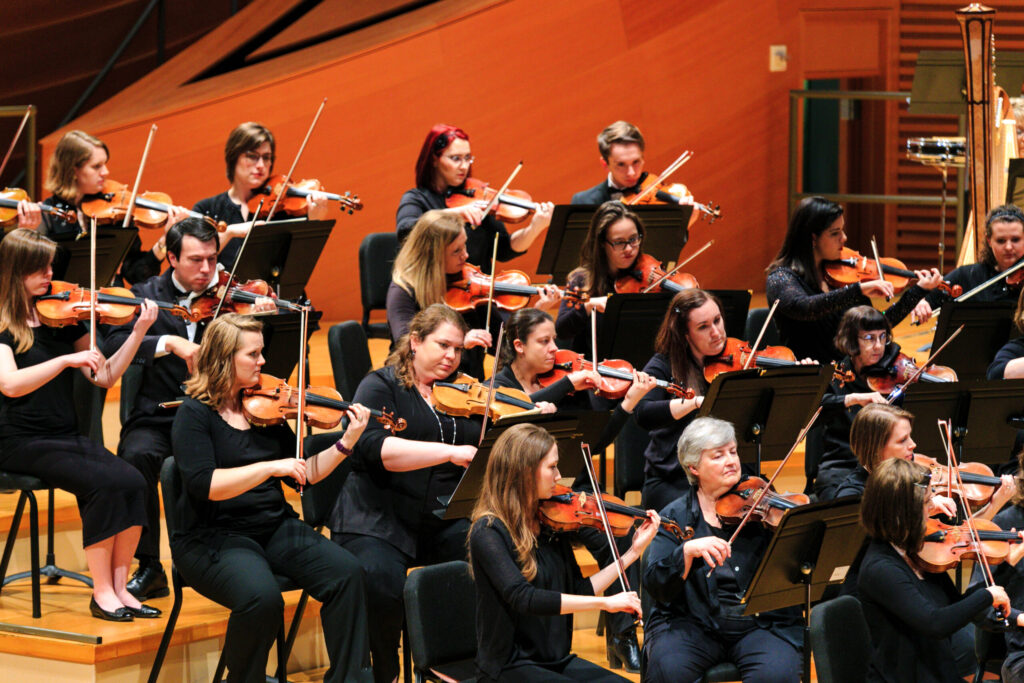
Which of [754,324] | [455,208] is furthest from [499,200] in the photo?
[754,324]

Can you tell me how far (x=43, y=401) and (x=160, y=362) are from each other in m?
0.37

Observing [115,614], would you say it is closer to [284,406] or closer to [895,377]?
[284,406]

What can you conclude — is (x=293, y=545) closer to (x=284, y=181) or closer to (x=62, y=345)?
(x=62, y=345)

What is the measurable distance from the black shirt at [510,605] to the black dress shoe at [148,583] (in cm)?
120

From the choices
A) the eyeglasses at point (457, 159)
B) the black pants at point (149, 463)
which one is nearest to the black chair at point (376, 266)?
the eyeglasses at point (457, 159)

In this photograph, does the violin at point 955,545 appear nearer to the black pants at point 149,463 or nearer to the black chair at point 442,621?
the black chair at point 442,621

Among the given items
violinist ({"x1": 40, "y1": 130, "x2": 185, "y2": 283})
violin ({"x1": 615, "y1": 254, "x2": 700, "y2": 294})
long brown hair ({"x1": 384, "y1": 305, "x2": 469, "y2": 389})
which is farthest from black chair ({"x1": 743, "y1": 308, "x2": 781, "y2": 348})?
violinist ({"x1": 40, "y1": 130, "x2": 185, "y2": 283})

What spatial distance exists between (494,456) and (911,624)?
103 cm

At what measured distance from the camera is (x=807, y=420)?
3.95 m

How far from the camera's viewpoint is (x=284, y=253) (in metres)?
4.53

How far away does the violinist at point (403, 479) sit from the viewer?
12.2ft

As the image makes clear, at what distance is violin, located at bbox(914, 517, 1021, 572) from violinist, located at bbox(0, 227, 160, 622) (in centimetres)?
200

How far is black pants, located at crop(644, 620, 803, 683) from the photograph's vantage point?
10.9 feet

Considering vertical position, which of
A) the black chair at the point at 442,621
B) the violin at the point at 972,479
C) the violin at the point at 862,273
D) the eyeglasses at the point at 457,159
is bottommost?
the black chair at the point at 442,621
